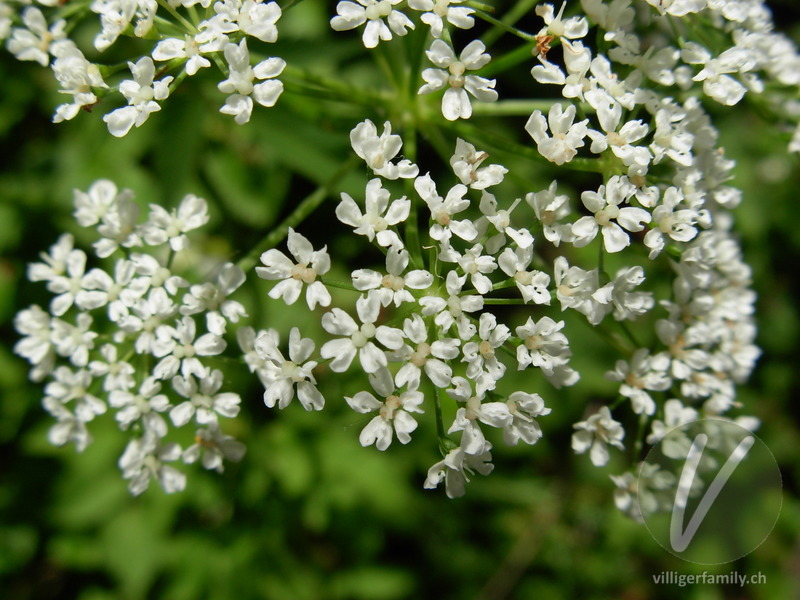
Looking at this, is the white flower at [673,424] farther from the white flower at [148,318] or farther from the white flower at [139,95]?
the white flower at [139,95]

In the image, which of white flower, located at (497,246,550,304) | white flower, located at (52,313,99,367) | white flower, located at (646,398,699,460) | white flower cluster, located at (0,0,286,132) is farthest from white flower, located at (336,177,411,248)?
white flower, located at (646,398,699,460)

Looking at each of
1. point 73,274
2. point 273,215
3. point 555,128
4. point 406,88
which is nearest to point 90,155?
point 273,215

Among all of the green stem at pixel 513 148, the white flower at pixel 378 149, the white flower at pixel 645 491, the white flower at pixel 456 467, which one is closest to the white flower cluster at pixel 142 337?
the white flower at pixel 378 149

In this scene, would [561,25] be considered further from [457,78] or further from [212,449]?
[212,449]

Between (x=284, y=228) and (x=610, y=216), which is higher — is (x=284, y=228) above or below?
below

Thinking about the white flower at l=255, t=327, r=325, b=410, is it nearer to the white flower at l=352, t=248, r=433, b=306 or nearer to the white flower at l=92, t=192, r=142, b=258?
the white flower at l=352, t=248, r=433, b=306

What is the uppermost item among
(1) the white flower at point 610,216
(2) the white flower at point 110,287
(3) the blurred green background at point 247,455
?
(1) the white flower at point 610,216

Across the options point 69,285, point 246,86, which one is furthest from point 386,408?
point 69,285
